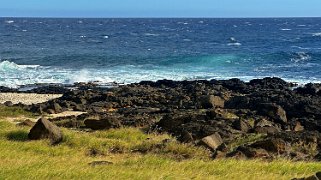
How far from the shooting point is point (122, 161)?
12.1 m

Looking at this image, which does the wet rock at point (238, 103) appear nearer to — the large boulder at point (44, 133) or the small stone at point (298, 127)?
the small stone at point (298, 127)

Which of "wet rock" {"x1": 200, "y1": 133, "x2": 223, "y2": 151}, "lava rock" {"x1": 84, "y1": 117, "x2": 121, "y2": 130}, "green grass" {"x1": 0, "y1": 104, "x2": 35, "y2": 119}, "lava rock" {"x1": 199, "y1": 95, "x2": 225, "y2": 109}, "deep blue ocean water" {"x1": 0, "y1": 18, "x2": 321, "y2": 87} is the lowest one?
"deep blue ocean water" {"x1": 0, "y1": 18, "x2": 321, "y2": 87}

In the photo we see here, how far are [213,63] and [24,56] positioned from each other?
2149cm

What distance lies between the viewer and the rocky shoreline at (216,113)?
14.9 meters

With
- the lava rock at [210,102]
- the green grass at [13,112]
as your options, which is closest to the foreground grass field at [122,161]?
the green grass at [13,112]

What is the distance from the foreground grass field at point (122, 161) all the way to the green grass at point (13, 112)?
8126 millimetres

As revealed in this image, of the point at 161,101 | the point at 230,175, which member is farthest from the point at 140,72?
the point at 230,175

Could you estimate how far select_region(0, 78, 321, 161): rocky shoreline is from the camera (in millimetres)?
14938

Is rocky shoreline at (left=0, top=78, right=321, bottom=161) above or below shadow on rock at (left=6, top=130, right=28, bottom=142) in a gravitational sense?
below

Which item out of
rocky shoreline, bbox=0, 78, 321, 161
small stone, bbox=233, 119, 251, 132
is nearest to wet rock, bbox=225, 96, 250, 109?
rocky shoreline, bbox=0, 78, 321, 161

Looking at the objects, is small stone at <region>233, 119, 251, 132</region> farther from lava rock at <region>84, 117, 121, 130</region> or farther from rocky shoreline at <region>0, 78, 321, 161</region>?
lava rock at <region>84, 117, 121, 130</region>

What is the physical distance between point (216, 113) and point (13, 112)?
985 cm

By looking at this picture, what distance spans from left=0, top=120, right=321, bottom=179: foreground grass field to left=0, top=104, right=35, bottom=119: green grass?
8.13m

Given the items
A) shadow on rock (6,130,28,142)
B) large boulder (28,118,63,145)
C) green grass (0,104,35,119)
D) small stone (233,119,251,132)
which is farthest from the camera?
green grass (0,104,35,119)
